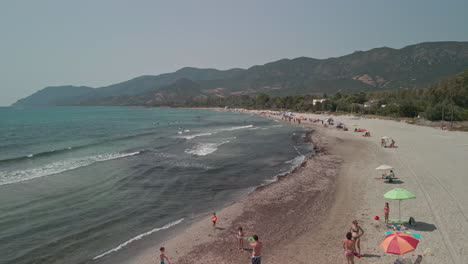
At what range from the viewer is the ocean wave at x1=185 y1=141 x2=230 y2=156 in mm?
32312

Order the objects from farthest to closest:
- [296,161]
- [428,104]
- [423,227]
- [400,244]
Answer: [428,104] → [296,161] → [423,227] → [400,244]

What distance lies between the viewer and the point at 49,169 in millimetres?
25000

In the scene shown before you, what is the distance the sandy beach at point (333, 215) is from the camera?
1051 centimetres

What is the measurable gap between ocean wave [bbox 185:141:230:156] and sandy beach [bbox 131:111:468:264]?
499 inches

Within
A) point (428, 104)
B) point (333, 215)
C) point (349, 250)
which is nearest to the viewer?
point (349, 250)

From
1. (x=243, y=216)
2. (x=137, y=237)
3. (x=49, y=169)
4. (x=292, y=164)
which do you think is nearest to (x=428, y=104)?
(x=292, y=164)

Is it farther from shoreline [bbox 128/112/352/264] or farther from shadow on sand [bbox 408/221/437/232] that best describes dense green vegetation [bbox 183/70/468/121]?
shadow on sand [bbox 408/221/437/232]

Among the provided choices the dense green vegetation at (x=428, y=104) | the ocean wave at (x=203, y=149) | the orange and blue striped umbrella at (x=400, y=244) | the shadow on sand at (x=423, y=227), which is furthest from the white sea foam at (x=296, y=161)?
the dense green vegetation at (x=428, y=104)

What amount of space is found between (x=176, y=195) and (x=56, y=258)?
306 inches

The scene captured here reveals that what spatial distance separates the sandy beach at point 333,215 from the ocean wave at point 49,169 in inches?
658

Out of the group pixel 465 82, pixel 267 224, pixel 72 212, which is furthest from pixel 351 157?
pixel 465 82

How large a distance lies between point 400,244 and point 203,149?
27975 mm

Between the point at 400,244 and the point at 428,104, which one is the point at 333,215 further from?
the point at 428,104

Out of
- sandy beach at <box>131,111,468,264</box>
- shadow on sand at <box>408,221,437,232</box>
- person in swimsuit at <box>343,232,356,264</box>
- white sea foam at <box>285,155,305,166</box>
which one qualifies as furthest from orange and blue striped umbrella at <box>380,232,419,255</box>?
white sea foam at <box>285,155,305,166</box>
